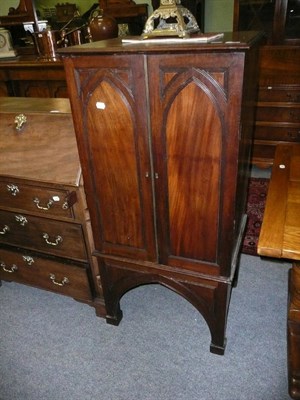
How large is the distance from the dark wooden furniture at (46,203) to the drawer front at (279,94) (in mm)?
1955

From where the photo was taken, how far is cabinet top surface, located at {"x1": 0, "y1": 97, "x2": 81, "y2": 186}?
4.89 ft

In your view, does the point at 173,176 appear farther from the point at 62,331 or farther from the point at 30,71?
the point at 30,71

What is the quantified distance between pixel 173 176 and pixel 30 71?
95.1 inches

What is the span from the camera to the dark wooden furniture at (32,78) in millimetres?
2896

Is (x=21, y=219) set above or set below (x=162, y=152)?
below

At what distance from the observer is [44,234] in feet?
5.54

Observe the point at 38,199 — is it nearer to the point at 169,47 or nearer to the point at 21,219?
the point at 21,219

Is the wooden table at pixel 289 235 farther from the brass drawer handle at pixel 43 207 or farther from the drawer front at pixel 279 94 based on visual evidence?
the drawer front at pixel 279 94

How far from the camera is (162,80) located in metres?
1.07

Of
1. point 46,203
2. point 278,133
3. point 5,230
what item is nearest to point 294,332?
point 46,203

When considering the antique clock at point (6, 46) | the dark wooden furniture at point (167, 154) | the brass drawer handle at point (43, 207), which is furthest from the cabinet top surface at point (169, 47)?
the antique clock at point (6, 46)

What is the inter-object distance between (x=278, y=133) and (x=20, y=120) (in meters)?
2.40

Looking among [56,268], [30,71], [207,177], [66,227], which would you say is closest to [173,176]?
[207,177]

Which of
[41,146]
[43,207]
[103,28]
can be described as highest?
[103,28]
